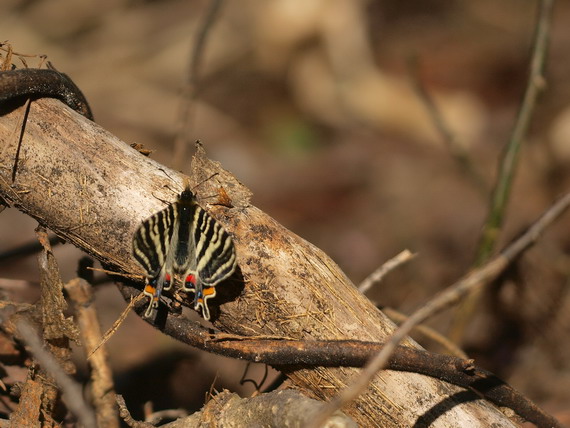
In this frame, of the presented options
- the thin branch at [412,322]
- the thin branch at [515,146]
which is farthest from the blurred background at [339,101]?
the thin branch at [412,322]

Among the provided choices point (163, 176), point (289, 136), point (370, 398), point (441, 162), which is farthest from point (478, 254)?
point (289, 136)

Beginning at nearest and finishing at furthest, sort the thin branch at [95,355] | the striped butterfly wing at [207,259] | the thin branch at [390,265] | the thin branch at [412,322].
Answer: the thin branch at [412,322], the striped butterfly wing at [207,259], the thin branch at [95,355], the thin branch at [390,265]

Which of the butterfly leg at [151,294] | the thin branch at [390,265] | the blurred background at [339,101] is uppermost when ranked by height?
the blurred background at [339,101]

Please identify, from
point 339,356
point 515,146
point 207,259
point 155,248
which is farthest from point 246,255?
point 515,146

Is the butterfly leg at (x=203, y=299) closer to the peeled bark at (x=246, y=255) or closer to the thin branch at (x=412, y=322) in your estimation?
the peeled bark at (x=246, y=255)

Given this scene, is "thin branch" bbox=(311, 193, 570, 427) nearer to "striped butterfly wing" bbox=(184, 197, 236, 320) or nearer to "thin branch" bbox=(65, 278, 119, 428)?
"striped butterfly wing" bbox=(184, 197, 236, 320)

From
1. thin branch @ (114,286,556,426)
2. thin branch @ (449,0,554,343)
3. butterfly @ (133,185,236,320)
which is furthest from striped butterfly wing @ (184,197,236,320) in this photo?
thin branch @ (449,0,554,343)

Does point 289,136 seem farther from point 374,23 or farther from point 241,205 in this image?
point 241,205
